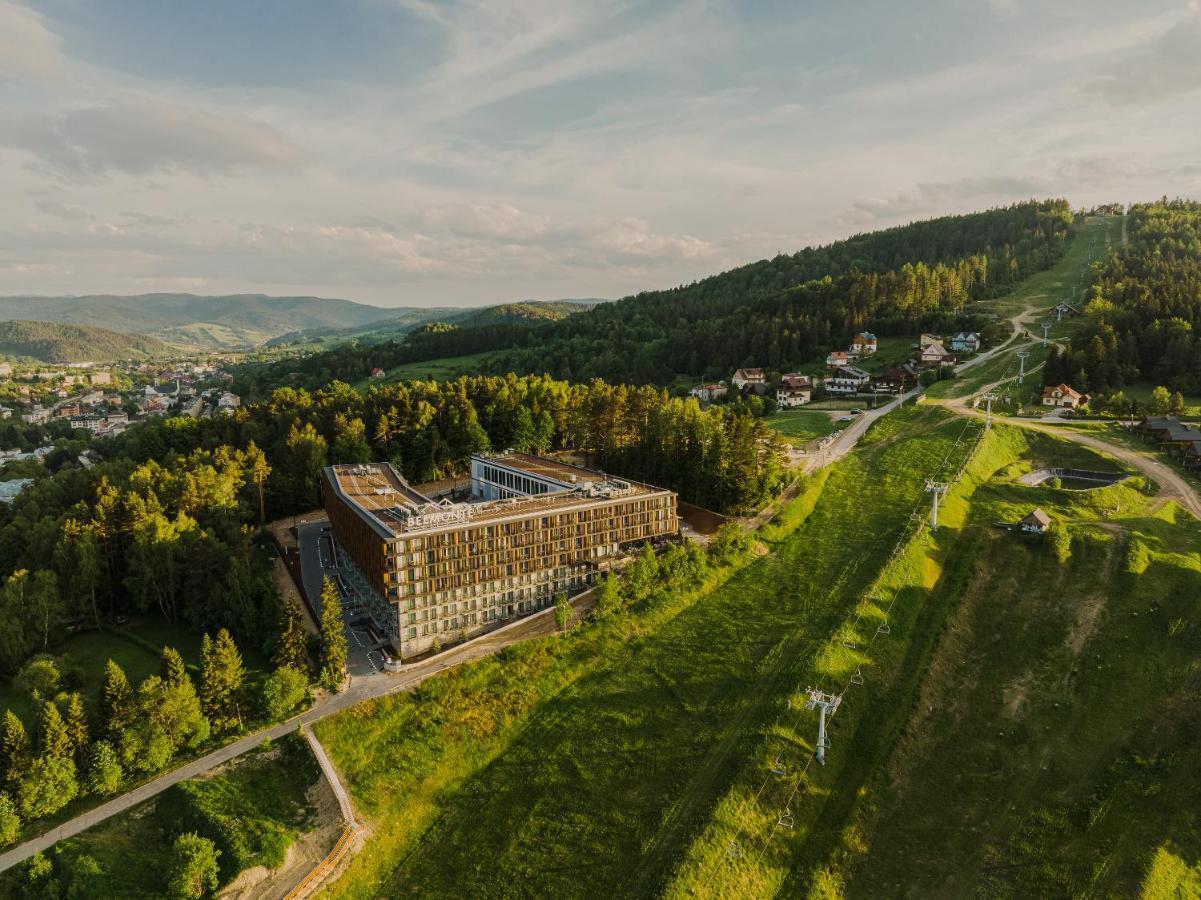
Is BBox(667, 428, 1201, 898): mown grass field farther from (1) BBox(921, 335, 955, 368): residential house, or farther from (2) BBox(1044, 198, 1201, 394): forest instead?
(1) BBox(921, 335, 955, 368): residential house

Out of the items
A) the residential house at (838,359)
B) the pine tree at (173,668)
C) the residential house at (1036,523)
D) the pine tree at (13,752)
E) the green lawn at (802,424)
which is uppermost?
the residential house at (838,359)

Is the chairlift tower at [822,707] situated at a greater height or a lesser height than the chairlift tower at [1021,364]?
lesser

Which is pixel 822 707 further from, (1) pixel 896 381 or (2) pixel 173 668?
(1) pixel 896 381

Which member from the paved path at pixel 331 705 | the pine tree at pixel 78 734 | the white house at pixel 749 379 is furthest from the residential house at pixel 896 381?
the pine tree at pixel 78 734

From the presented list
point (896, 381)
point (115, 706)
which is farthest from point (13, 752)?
point (896, 381)

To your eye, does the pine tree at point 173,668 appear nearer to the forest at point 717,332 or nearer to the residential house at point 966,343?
the forest at point 717,332

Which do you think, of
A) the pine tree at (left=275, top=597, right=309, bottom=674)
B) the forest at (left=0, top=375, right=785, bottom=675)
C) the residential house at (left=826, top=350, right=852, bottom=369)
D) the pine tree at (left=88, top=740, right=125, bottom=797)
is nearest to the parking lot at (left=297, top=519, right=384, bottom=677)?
the pine tree at (left=275, top=597, right=309, bottom=674)
